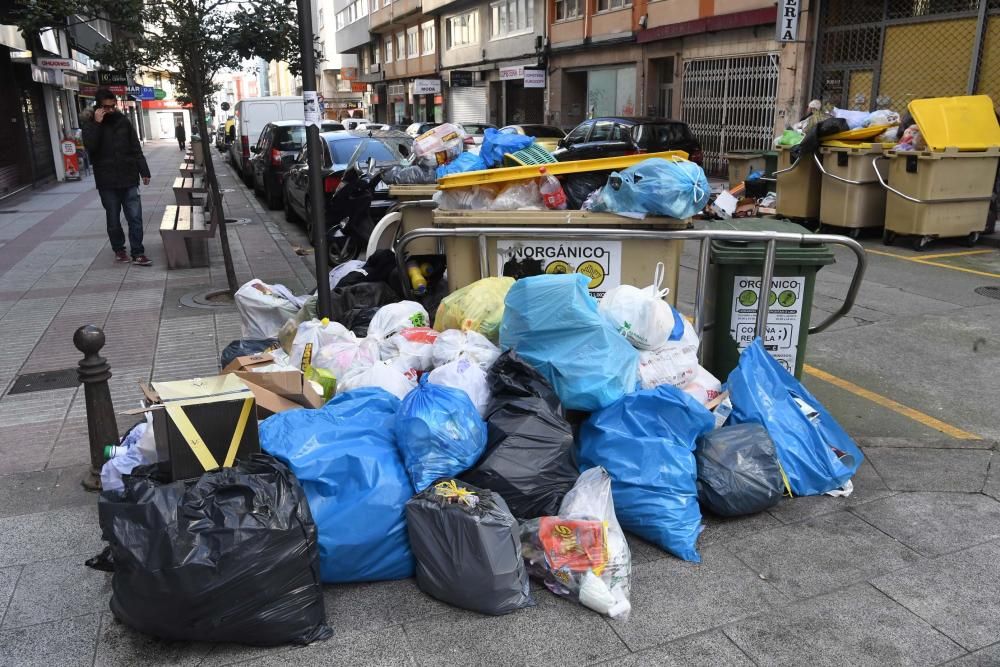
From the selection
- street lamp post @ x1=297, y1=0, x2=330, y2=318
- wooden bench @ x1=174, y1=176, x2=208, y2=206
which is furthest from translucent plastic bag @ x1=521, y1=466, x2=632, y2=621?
wooden bench @ x1=174, y1=176, x2=208, y2=206

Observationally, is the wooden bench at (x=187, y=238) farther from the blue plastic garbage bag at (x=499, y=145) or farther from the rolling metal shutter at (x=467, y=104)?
the rolling metal shutter at (x=467, y=104)

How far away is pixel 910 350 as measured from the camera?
241 inches

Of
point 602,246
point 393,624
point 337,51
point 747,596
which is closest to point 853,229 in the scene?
point 602,246

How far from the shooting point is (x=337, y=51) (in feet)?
214

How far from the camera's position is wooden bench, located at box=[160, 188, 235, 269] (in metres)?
9.27

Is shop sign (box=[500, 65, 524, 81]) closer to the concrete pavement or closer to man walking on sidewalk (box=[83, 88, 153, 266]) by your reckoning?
man walking on sidewalk (box=[83, 88, 153, 266])

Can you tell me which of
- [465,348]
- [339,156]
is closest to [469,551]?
[465,348]

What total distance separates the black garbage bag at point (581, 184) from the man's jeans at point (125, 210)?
20.1 ft

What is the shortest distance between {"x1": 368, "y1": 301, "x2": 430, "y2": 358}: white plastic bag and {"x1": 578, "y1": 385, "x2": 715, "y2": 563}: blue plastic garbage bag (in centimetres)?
145

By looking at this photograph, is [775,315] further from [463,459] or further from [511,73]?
[511,73]

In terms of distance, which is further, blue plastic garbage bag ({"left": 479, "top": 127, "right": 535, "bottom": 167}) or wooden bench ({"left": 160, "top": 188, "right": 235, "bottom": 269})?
wooden bench ({"left": 160, "top": 188, "right": 235, "bottom": 269})

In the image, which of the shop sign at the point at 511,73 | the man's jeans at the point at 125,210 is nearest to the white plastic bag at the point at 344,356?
the man's jeans at the point at 125,210

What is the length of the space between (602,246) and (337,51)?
66.0 meters

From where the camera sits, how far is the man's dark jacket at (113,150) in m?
8.97
